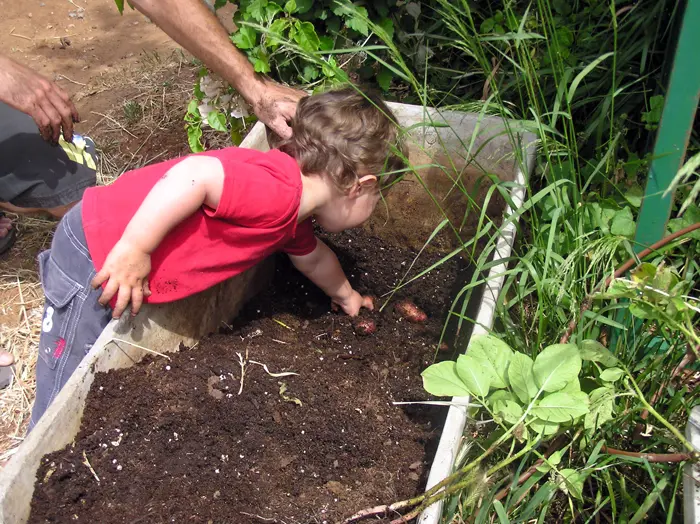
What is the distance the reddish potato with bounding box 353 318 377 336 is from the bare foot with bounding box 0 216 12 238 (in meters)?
1.93

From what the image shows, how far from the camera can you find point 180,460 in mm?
1794

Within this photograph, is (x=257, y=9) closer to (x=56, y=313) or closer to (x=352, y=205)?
(x=352, y=205)

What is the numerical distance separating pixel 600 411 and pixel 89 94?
385 cm

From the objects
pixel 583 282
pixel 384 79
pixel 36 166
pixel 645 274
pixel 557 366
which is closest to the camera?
pixel 645 274

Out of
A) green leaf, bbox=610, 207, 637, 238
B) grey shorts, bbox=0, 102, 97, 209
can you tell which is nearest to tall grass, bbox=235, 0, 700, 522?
green leaf, bbox=610, 207, 637, 238

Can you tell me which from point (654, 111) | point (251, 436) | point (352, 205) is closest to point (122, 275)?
point (251, 436)

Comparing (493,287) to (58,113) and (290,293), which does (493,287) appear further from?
(58,113)

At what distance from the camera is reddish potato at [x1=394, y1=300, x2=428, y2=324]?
254cm

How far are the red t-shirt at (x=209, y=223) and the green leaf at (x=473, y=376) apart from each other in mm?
783

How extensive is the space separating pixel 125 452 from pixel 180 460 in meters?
0.15

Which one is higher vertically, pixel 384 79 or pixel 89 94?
pixel 384 79

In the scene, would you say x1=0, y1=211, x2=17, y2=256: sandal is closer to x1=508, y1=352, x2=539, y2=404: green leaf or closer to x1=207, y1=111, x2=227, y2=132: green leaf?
x1=207, y1=111, x2=227, y2=132: green leaf

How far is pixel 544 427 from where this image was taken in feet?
4.89

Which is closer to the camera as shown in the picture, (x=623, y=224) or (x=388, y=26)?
(x=623, y=224)
